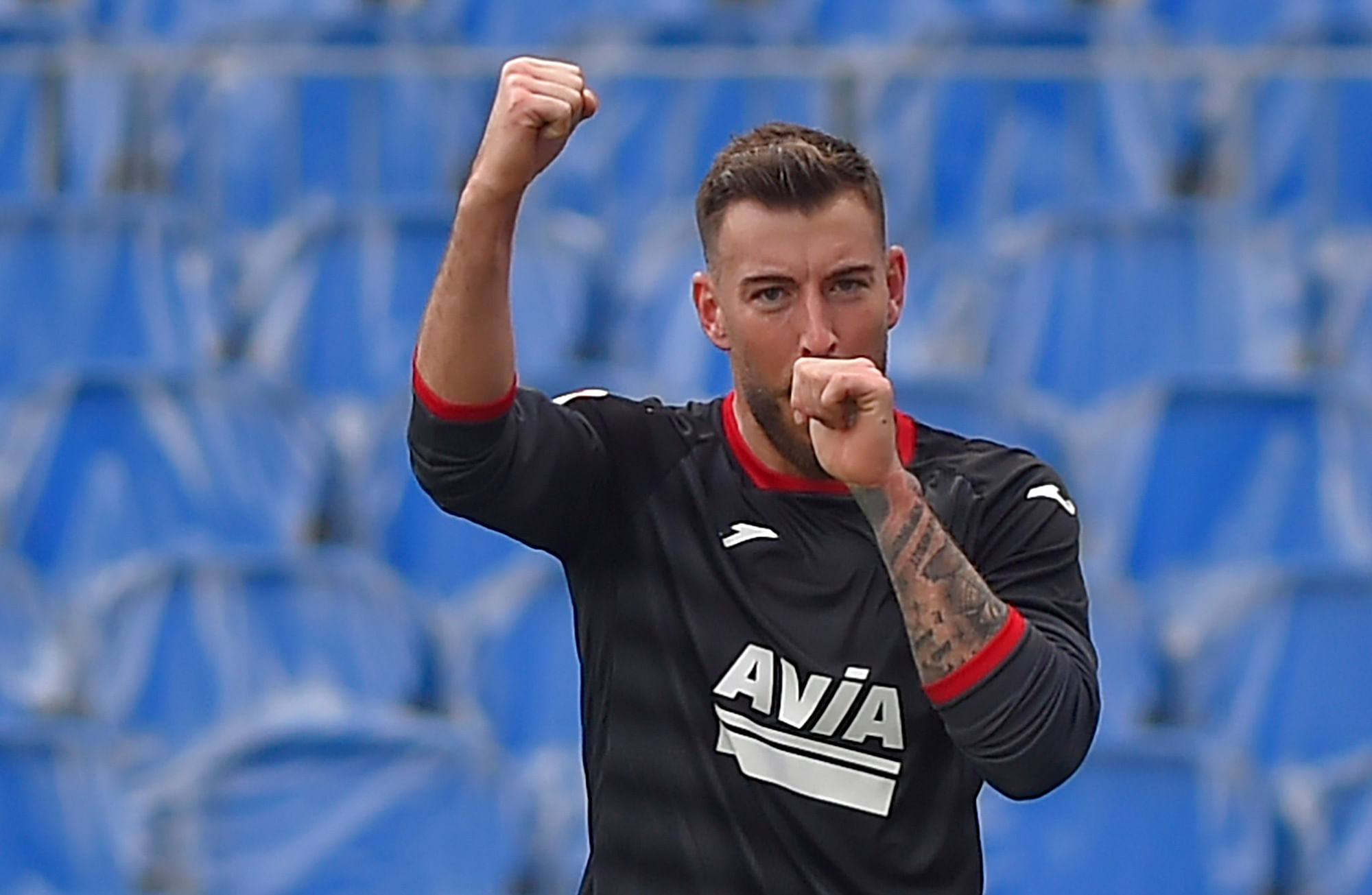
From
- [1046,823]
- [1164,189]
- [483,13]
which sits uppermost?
[483,13]

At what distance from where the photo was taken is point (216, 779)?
3814mm

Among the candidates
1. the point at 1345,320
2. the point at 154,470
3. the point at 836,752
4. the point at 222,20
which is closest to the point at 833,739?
the point at 836,752

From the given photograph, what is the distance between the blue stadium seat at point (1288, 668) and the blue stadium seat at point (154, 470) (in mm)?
1786

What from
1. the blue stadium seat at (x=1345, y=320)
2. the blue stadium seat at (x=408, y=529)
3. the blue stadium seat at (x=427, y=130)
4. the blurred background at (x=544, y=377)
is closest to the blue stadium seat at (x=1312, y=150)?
the blurred background at (x=544, y=377)

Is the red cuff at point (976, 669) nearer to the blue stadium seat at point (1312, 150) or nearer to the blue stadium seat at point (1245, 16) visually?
the blue stadium seat at point (1312, 150)

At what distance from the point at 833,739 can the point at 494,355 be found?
465 millimetres

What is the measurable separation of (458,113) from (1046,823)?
2728mm

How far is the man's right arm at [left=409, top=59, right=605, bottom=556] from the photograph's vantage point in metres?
2.10

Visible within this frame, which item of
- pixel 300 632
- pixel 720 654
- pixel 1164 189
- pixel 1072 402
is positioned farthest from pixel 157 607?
pixel 1164 189

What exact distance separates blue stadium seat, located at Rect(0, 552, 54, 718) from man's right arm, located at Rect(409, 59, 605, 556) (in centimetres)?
237

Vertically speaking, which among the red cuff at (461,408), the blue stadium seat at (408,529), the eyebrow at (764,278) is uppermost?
the eyebrow at (764,278)

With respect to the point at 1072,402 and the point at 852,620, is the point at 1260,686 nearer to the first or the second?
the point at 1072,402

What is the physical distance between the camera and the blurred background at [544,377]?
3889 mm

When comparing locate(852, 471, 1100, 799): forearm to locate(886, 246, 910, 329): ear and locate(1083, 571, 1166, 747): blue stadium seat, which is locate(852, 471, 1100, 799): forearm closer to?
locate(886, 246, 910, 329): ear
